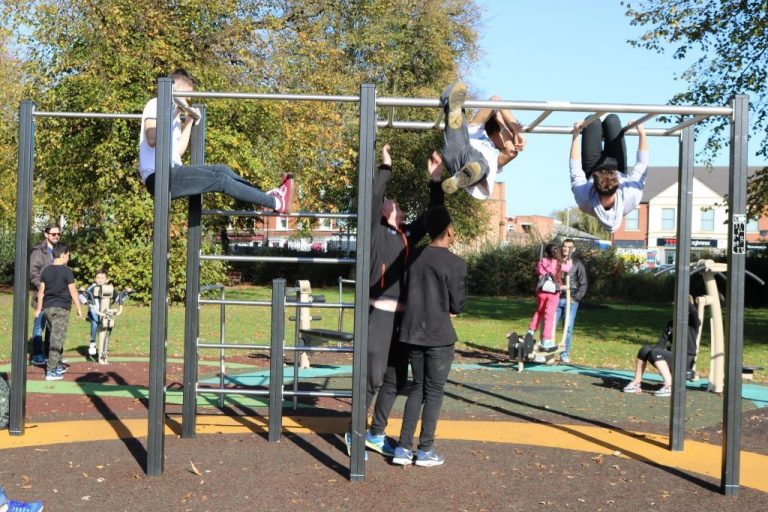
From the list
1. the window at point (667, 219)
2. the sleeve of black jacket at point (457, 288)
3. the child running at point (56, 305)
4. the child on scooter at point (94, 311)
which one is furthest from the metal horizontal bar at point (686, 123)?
the window at point (667, 219)

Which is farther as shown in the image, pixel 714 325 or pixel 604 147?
pixel 714 325

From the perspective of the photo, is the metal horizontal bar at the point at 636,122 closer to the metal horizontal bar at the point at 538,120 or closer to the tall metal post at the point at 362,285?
the metal horizontal bar at the point at 538,120

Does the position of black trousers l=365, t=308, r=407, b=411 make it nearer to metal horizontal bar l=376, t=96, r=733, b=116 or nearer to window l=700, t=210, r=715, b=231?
metal horizontal bar l=376, t=96, r=733, b=116

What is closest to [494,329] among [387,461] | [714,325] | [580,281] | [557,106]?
[580,281]

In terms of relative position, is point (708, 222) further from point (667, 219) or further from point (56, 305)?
point (56, 305)

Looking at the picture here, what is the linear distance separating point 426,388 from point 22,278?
3403 millimetres

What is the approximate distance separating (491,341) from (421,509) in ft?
37.1

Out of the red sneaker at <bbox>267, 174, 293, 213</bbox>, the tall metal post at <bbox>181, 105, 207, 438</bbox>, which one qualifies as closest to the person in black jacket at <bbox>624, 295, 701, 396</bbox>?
the red sneaker at <bbox>267, 174, 293, 213</bbox>

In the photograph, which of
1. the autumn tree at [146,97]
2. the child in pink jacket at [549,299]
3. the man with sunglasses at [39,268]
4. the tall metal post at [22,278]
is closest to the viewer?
the tall metal post at [22,278]

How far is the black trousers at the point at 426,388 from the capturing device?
590 centimetres

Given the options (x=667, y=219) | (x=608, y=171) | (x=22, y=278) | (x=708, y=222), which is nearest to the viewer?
(x=608, y=171)

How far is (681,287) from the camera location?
6.79m

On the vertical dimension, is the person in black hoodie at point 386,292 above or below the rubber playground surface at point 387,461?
above

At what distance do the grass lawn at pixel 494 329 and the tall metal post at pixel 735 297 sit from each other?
Answer: 628cm
